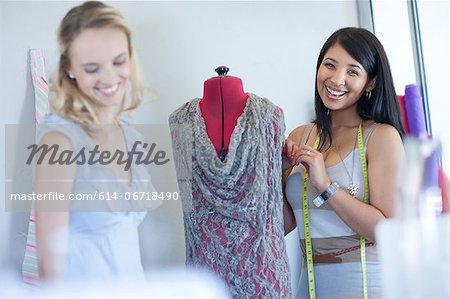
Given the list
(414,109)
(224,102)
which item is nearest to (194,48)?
(224,102)

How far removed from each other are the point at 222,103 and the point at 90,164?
369 mm

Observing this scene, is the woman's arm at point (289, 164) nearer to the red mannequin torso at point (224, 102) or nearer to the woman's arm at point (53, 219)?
the red mannequin torso at point (224, 102)

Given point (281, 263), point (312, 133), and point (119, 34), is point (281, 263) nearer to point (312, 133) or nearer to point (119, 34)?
point (312, 133)

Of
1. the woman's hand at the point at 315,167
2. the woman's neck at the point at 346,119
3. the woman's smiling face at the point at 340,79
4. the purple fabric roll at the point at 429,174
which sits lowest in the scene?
the purple fabric roll at the point at 429,174

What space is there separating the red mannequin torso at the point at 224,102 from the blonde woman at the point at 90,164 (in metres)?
0.25

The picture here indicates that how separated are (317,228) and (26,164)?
586 mm

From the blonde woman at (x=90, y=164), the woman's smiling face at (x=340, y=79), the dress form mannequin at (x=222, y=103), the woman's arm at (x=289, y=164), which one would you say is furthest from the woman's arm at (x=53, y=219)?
the woman's smiling face at (x=340, y=79)

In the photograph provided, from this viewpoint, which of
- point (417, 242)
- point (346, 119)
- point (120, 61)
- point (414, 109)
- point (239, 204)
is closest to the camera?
point (417, 242)

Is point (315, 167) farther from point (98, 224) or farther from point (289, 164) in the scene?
point (98, 224)

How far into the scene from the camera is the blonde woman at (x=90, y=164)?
715 mm

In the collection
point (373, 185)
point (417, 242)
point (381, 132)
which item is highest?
point (381, 132)

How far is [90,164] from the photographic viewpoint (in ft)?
2.39

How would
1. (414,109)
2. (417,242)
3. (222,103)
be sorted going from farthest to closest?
(414,109), (222,103), (417,242)

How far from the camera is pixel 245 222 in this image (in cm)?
95
